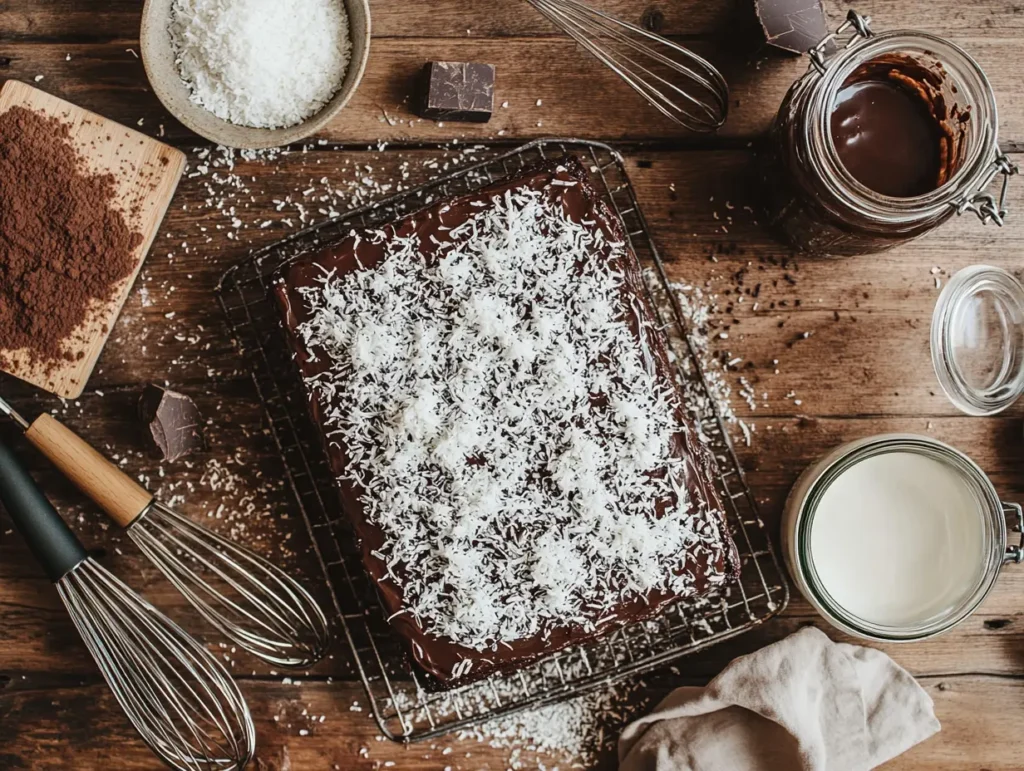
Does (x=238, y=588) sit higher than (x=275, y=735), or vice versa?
(x=238, y=588)

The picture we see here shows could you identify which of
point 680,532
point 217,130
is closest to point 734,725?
point 680,532

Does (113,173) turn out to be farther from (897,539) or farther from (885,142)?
(897,539)

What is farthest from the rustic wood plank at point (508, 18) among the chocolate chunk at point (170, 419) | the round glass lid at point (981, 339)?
the chocolate chunk at point (170, 419)

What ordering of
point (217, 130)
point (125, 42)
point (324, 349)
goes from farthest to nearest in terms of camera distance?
point (125, 42), point (217, 130), point (324, 349)

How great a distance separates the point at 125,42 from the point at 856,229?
1.59 meters

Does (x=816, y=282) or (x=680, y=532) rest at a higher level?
(x=816, y=282)

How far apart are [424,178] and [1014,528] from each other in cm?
149

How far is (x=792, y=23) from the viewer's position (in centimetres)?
181

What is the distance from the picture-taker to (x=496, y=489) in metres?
1.66

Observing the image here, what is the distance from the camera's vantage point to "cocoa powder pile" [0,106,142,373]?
5.87ft

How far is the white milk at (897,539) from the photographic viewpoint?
1.80m

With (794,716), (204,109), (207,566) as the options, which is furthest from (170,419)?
(794,716)

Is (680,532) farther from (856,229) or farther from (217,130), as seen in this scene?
(217,130)

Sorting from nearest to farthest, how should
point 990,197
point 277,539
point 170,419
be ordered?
point 990,197, point 170,419, point 277,539
